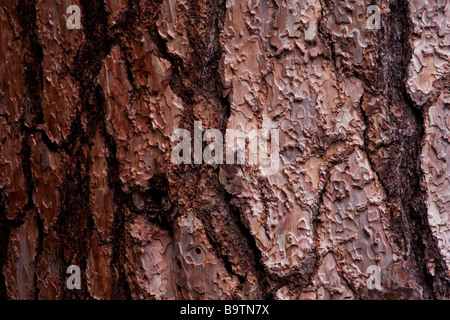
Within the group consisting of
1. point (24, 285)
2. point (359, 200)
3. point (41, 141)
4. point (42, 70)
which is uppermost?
point (42, 70)

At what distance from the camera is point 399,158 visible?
2.47ft

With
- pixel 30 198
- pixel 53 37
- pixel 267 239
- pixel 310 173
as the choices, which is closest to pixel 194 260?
pixel 267 239

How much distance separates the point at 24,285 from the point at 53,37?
47cm

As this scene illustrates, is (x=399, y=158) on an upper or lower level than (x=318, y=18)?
lower

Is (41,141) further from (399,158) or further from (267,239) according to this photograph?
(399,158)

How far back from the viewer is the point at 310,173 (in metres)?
0.74

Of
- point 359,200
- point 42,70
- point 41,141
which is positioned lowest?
point 359,200

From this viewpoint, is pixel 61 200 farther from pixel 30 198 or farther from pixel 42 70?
pixel 42 70

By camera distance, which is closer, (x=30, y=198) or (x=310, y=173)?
(x=310, y=173)

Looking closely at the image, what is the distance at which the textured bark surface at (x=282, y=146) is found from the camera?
73 centimetres

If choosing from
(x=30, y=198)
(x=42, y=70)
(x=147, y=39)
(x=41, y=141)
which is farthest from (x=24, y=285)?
(x=147, y=39)

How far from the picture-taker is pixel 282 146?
73 cm

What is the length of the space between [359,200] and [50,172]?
54cm

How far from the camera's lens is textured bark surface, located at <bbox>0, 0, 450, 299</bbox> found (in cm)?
73
